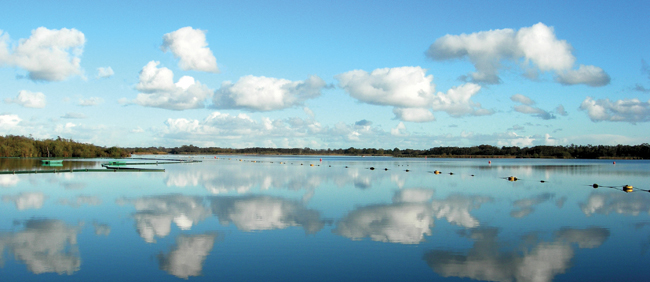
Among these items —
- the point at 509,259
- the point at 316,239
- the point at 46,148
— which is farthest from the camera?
the point at 46,148

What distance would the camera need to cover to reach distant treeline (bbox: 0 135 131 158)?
8262cm

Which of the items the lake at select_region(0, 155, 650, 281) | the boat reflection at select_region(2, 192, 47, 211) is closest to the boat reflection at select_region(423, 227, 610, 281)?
the lake at select_region(0, 155, 650, 281)

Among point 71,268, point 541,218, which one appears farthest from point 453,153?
point 71,268

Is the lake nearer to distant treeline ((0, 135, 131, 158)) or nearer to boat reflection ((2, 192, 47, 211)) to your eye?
boat reflection ((2, 192, 47, 211))

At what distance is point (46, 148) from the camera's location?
8669cm

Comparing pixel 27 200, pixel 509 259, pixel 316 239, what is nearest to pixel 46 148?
pixel 27 200

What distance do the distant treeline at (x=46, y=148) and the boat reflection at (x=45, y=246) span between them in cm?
8488

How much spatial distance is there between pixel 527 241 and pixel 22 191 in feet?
75.5

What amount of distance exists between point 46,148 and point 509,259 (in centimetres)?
9713

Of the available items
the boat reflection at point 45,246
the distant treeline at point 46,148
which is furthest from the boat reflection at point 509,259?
the distant treeline at point 46,148

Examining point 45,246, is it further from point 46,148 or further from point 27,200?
point 46,148

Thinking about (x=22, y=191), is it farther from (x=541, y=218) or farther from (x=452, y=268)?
(x=541, y=218)

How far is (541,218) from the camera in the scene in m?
15.3

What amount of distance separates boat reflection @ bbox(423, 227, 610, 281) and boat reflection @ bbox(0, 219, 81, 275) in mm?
7352
